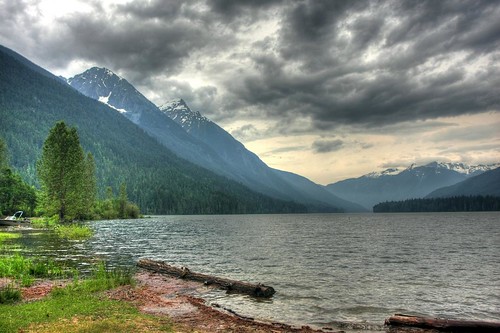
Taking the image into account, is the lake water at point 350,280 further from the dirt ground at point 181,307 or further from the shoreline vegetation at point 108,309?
the shoreline vegetation at point 108,309

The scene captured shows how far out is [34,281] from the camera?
1147 inches

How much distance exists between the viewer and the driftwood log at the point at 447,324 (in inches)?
773

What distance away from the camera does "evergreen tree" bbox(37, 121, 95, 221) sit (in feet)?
291

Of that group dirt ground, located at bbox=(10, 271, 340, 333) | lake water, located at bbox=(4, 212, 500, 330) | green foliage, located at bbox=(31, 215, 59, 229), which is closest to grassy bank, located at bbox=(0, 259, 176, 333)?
dirt ground, located at bbox=(10, 271, 340, 333)

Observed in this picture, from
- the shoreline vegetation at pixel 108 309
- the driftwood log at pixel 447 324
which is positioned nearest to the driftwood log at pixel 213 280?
the shoreline vegetation at pixel 108 309

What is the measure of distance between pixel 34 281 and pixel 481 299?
37.8 m

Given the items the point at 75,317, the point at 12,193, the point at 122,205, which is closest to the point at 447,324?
the point at 75,317

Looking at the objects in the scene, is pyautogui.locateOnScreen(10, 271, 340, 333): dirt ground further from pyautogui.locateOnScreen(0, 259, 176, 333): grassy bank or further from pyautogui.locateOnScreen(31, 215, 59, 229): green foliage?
pyautogui.locateOnScreen(31, 215, 59, 229): green foliage

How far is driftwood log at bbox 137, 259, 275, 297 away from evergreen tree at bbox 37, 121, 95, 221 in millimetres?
61677

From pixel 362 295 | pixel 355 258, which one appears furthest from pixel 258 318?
pixel 355 258

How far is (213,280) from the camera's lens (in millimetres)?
31766

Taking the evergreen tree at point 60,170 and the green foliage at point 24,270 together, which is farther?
the evergreen tree at point 60,170

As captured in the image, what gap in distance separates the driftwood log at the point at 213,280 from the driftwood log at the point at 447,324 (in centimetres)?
1044

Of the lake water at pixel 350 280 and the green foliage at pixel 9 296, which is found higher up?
the green foliage at pixel 9 296
